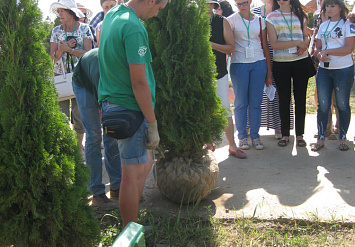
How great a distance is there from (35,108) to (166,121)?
1.68 meters

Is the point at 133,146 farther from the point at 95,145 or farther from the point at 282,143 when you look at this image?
the point at 282,143

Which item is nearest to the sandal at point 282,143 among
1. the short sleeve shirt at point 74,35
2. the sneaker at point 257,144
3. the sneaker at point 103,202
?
the sneaker at point 257,144

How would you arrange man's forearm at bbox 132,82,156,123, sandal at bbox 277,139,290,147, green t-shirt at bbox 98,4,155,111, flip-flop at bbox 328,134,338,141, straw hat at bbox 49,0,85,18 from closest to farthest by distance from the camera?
1. green t-shirt at bbox 98,4,155,111
2. man's forearm at bbox 132,82,156,123
3. straw hat at bbox 49,0,85,18
4. sandal at bbox 277,139,290,147
5. flip-flop at bbox 328,134,338,141

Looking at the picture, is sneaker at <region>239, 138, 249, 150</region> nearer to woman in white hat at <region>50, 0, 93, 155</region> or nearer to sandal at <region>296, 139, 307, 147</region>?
sandal at <region>296, 139, 307, 147</region>

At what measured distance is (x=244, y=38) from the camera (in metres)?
5.58

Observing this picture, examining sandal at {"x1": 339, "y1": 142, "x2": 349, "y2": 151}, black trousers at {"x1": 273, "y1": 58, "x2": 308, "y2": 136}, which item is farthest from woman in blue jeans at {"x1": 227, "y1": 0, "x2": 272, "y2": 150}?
sandal at {"x1": 339, "y1": 142, "x2": 349, "y2": 151}

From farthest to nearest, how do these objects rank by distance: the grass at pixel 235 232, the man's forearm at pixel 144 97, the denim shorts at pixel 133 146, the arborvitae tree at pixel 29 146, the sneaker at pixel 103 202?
the sneaker at pixel 103 202 → the grass at pixel 235 232 → the denim shorts at pixel 133 146 → the man's forearm at pixel 144 97 → the arborvitae tree at pixel 29 146

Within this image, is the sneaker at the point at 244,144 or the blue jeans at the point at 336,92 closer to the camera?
the blue jeans at the point at 336,92

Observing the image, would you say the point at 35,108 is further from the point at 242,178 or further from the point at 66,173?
the point at 242,178

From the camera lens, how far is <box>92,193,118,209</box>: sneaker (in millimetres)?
3962

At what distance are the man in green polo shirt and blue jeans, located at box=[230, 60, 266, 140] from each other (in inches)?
109

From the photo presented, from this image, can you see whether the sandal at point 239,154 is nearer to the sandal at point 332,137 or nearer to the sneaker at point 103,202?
the sandal at point 332,137

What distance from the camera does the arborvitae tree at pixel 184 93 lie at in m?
3.88

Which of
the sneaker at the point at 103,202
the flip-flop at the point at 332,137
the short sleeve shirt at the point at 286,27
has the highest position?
the short sleeve shirt at the point at 286,27
